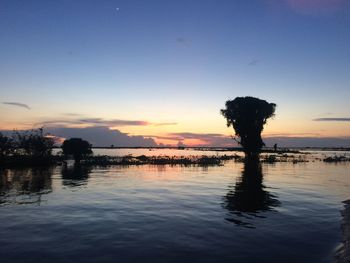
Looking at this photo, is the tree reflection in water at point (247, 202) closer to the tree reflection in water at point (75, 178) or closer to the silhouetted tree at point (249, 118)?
the tree reflection in water at point (75, 178)

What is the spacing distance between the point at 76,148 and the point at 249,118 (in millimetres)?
43741

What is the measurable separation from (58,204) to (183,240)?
490 inches

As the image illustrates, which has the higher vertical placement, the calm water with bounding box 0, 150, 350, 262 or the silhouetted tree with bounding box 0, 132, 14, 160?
the silhouetted tree with bounding box 0, 132, 14, 160

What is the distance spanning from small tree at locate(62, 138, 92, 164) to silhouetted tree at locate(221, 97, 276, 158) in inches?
1543

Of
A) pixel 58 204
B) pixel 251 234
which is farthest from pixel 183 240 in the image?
pixel 58 204

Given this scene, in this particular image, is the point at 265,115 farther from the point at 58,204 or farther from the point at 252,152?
the point at 58,204

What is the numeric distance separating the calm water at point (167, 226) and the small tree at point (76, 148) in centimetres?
4433

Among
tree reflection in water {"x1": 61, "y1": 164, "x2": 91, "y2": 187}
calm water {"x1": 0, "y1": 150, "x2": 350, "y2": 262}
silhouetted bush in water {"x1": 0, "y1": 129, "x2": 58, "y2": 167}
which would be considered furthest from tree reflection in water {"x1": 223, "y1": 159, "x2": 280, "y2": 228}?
silhouetted bush in water {"x1": 0, "y1": 129, "x2": 58, "y2": 167}

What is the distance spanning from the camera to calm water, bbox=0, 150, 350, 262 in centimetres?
1414

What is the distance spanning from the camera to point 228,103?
96.6 meters

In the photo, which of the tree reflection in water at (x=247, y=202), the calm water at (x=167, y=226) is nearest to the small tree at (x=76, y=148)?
the calm water at (x=167, y=226)

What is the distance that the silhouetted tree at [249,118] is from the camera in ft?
303

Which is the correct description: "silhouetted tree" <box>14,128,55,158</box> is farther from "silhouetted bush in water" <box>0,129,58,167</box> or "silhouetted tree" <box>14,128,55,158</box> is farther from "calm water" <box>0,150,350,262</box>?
"calm water" <box>0,150,350,262</box>

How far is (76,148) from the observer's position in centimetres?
7550
